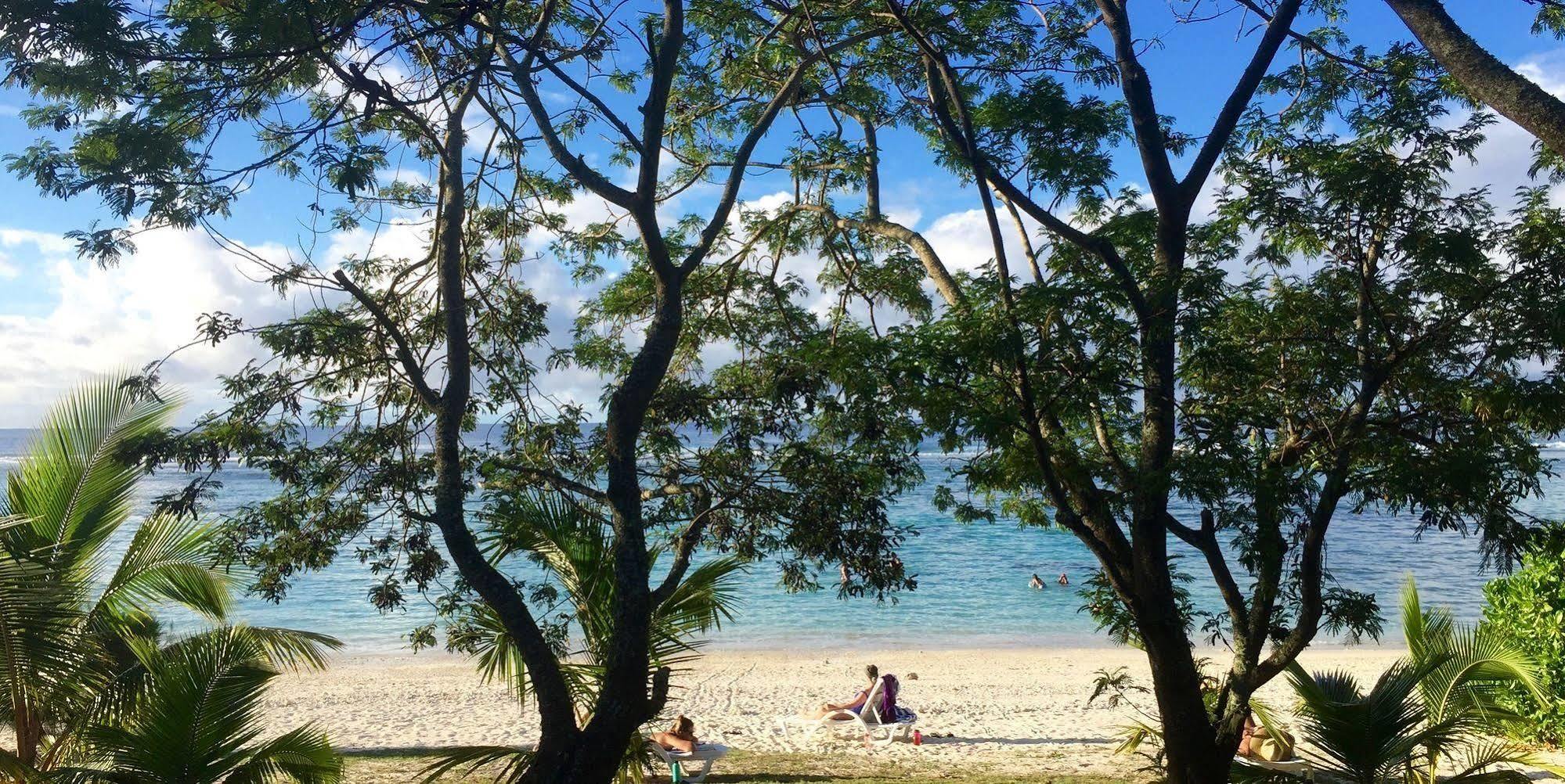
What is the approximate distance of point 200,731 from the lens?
5.09m

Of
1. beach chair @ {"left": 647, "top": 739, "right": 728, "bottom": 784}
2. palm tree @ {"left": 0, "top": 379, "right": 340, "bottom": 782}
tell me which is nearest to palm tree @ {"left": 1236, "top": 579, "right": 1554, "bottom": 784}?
beach chair @ {"left": 647, "top": 739, "right": 728, "bottom": 784}

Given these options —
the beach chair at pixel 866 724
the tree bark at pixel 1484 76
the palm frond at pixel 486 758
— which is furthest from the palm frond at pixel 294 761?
the beach chair at pixel 866 724

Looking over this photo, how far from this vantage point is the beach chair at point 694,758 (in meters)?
9.28

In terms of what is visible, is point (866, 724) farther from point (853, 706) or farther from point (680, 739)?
point (680, 739)

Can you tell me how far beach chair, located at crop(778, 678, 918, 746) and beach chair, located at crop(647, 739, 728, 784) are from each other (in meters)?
2.65

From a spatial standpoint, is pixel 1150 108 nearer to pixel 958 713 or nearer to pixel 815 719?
pixel 815 719

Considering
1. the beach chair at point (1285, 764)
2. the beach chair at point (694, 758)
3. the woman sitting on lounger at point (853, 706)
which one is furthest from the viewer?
the woman sitting on lounger at point (853, 706)

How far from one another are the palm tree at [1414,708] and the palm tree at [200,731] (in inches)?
221

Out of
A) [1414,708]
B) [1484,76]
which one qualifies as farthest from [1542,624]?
[1484,76]

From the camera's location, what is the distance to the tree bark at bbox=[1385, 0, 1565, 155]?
5035 mm

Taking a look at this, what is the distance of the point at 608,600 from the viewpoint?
259 inches

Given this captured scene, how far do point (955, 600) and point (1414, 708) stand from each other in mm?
20714

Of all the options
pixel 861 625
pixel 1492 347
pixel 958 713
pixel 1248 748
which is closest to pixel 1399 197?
pixel 1492 347

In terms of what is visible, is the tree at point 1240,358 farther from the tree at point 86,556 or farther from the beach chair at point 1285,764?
the tree at point 86,556
